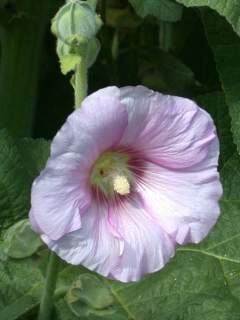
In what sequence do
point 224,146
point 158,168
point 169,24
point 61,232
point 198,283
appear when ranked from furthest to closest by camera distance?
Result: point 169,24
point 224,146
point 198,283
point 158,168
point 61,232

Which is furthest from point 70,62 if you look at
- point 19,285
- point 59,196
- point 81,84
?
point 19,285

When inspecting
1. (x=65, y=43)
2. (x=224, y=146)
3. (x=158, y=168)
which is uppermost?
(x=65, y=43)

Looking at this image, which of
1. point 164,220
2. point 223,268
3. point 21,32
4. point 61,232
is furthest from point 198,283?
point 21,32

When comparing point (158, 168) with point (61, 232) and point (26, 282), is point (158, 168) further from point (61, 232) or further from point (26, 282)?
point (26, 282)

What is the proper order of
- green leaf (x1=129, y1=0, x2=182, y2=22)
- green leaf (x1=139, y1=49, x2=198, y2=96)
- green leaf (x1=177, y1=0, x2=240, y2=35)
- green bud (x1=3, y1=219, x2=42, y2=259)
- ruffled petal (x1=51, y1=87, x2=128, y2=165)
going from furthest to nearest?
green leaf (x1=139, y1=49, x2=198, y2=96), green leaf (x1=129, y1=0, x2=182, y2=22), green leaf (x1=177, y1=0, x2=240, y2=35), green bud (x1=3, y1=219, x2=42, y2=259), ruffled petal (x1=51, y1=87, x2=128, y2=165)

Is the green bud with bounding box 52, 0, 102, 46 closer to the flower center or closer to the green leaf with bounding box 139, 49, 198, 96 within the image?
the flower center

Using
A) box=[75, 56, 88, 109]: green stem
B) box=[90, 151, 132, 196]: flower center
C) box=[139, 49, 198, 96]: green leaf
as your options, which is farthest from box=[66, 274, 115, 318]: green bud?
box=[139, 49, 198, 96]: green leaf

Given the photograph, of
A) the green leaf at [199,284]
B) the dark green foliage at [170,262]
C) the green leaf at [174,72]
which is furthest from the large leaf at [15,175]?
the green leaf at [174,72]

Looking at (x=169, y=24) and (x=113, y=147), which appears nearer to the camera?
(x=113, y=147)
